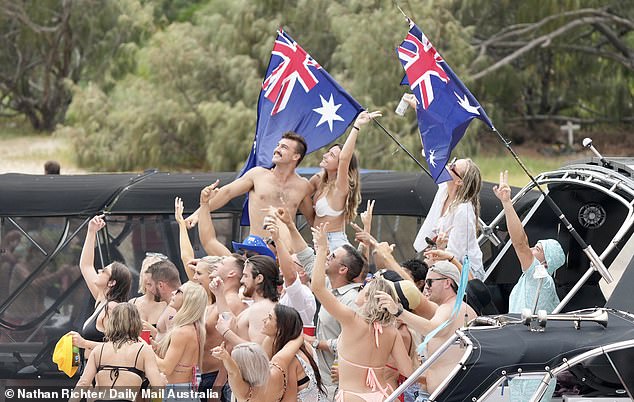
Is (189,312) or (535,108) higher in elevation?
(189,312)

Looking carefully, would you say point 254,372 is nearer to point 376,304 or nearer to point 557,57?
point 376,304

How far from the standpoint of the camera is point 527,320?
6238 millimetres

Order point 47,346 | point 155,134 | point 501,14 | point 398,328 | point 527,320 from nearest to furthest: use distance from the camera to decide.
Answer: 1. point 527,320
2. point 398,328
3. point 47,346
4. point 155,134
5. point 501,14

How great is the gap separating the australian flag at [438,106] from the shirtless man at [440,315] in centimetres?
177

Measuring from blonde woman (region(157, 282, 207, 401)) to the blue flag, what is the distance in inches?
97.9

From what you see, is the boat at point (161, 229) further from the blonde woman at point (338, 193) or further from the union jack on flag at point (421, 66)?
the blonde woman at point (338, 193)

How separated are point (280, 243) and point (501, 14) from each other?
20.5 meters

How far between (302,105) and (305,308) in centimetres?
263

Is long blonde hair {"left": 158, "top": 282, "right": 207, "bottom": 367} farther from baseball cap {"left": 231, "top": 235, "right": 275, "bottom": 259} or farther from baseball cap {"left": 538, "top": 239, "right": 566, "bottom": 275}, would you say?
baseball cap {"left": 538, "top": 239, "right": 566, "bottom": 275}

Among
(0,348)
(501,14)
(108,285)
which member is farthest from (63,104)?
(108,285)

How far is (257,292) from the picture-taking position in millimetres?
7449

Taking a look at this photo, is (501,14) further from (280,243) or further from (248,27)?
(280,243)

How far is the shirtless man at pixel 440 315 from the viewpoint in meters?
6.84

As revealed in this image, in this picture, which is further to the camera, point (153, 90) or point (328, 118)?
point (153, 90)
